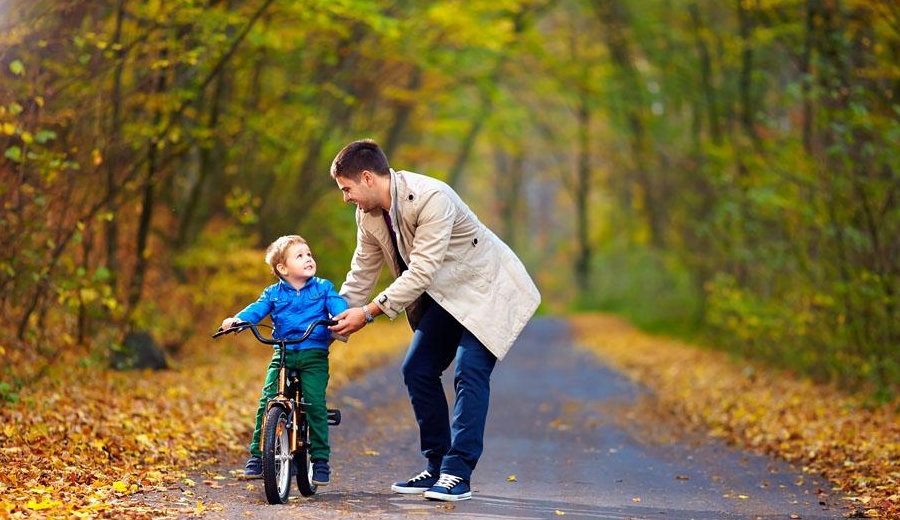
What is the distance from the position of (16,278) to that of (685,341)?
47.2 ft

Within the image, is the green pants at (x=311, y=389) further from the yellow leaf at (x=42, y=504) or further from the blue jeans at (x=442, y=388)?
the yellow leaf at (x=42, y=504)

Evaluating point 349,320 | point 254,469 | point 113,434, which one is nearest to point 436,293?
point 349,320

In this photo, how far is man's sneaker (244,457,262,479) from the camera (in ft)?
21.7

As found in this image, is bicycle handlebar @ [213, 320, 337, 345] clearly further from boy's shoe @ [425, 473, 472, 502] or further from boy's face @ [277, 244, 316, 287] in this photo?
boy's shoe @ [425, 473, 472, 502]

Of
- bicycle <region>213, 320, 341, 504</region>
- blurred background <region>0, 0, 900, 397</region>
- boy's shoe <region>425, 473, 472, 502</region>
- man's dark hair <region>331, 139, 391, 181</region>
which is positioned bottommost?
boy's shoe <region>425, 473, 472, 502</region>

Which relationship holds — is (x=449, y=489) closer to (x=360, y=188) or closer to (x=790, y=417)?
(x=360, y=188)

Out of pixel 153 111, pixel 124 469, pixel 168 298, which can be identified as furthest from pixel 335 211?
pixel 124 469

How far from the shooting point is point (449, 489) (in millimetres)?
6195

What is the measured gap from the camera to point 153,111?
1235 cm

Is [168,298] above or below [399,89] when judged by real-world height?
below

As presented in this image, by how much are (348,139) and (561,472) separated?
38.5 ft

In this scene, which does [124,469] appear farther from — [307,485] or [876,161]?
[876,161]

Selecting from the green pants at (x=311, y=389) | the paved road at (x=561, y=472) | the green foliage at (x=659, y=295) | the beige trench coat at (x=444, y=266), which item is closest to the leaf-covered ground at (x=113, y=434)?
the paved road at (x=561, y=472)

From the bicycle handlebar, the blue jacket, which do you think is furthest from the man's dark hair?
the bicycle handlebar
